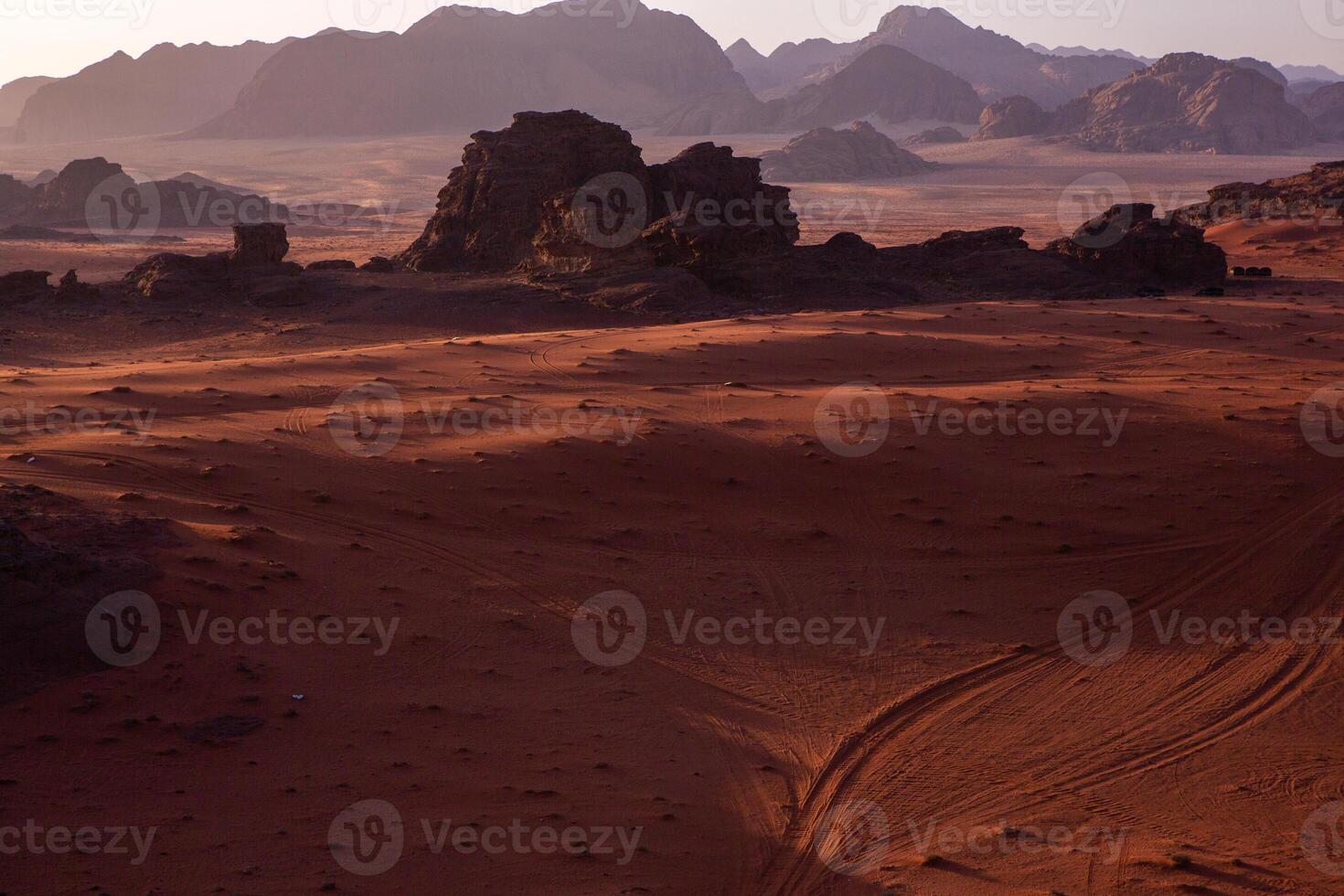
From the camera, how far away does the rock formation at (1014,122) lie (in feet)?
374

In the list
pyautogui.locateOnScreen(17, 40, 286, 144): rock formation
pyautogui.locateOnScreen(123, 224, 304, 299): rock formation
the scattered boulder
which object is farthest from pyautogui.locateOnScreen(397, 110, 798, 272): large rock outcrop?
pyautogui.locateOnScreen(17, 40, 286, 144): rock formation

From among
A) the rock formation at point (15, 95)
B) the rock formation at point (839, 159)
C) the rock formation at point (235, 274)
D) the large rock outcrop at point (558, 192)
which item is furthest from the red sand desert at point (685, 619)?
the rock formation at point (15, 95)

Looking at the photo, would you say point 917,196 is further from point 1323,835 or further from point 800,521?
point 1323,835

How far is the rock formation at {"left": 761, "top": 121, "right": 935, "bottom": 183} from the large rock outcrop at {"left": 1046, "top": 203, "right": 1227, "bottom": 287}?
193 ft

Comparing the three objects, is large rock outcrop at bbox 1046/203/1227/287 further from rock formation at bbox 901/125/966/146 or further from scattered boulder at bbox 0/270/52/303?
rock formation at bbox 901/125/966/146

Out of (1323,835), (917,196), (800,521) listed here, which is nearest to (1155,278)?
(800,521)

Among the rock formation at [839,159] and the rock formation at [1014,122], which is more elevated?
the rock formation at [1014,122]

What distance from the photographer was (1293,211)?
127ft

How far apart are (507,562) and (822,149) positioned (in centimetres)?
8426

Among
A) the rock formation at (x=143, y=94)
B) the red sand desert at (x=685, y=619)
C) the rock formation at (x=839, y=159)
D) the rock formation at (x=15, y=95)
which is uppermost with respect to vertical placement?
the rock formation at (x=15, y=95)

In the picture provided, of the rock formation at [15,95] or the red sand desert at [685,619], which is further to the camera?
the rock formation at [15,95]

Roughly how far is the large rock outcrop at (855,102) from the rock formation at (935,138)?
1334 centimetres

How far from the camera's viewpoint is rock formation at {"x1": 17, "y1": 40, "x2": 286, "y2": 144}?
14162 cm

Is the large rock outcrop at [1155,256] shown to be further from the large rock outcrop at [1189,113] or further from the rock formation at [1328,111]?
the rock formation at [1328,111]
